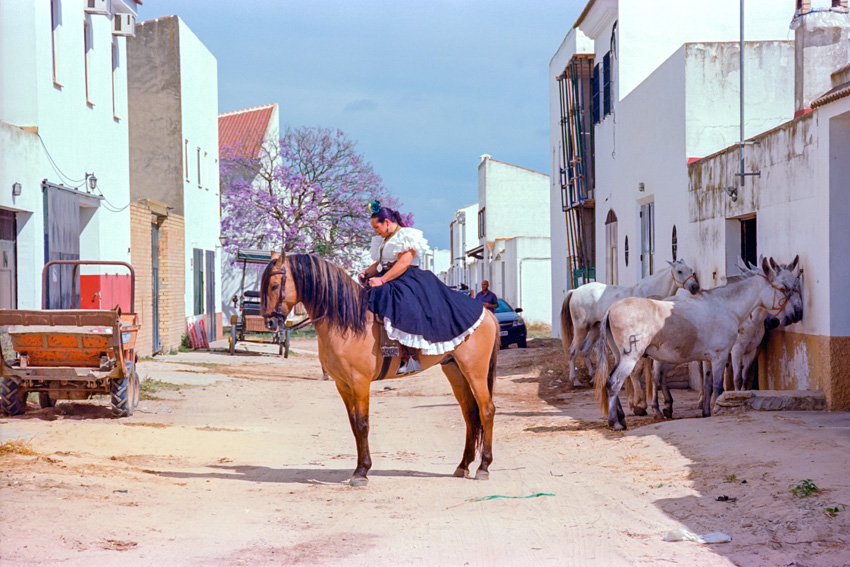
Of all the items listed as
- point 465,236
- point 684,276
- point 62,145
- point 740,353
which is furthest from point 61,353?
point 465,236

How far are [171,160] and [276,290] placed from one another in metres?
19.9

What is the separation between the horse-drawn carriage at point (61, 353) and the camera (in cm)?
1117

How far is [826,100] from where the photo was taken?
9.75 meters

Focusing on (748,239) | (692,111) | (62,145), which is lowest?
(748,239)

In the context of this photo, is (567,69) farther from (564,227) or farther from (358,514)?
(358,514)

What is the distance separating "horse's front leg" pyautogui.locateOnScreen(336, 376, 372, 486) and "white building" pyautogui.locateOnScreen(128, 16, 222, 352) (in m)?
15.8

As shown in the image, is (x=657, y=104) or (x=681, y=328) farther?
(x=657, y=104)

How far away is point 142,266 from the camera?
22031mm

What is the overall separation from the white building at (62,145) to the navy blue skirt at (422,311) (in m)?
6.91

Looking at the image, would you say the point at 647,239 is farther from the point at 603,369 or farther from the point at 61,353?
the point at 61,353

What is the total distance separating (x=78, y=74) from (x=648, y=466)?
43.1 ft

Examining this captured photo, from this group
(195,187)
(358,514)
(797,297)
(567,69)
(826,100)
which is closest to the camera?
(358,514)

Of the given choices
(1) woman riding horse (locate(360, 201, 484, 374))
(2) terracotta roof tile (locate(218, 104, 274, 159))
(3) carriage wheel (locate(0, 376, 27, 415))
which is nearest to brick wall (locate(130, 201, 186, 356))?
(3) carriage wheel (locate(0, 376, 27, 415))

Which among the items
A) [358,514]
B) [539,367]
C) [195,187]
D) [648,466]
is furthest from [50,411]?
[195,187]
